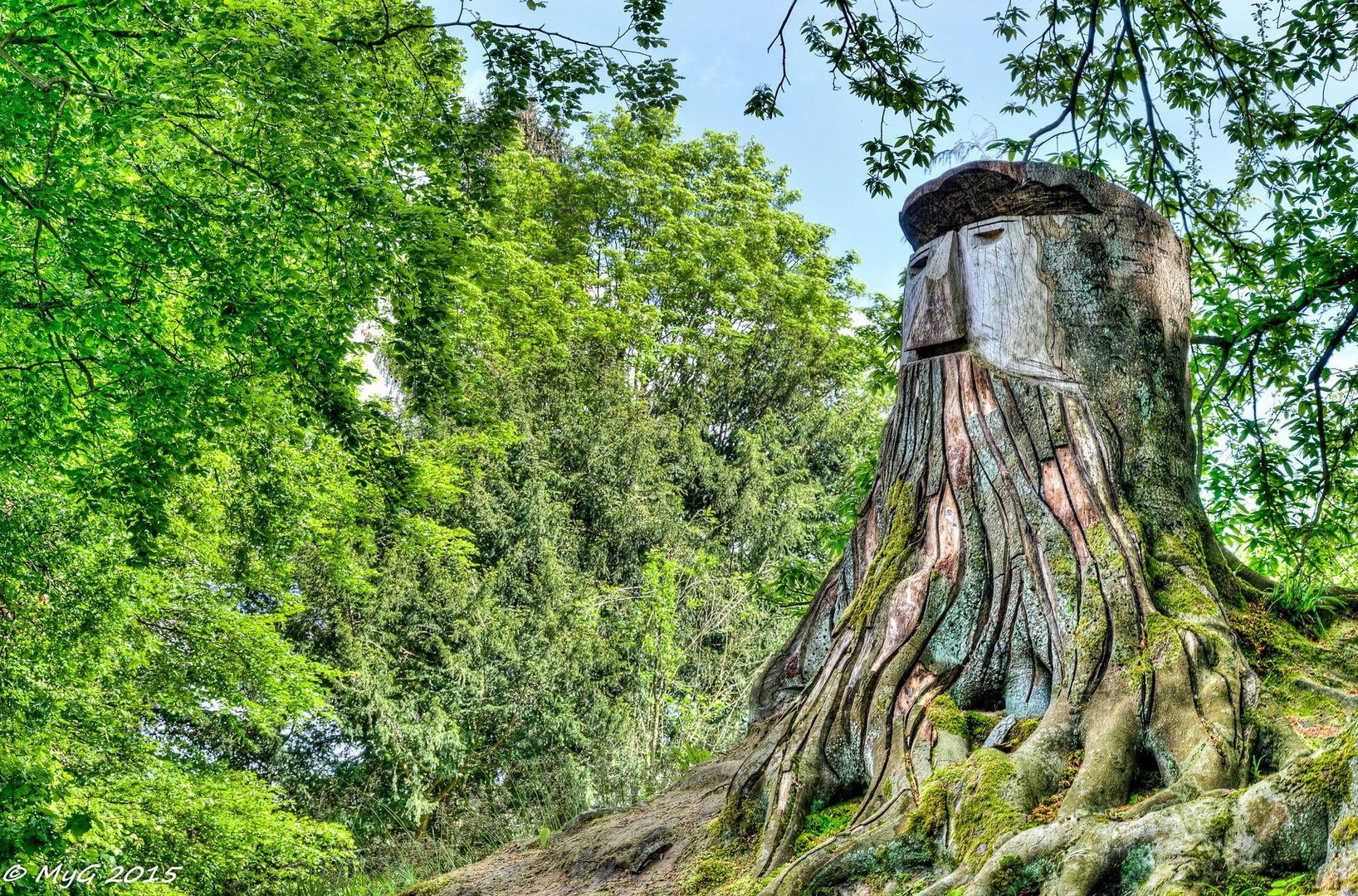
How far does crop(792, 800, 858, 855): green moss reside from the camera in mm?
3426

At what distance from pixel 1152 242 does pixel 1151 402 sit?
0.90m

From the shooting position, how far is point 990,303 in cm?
463

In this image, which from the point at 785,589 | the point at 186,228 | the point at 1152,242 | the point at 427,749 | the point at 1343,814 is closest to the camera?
the point at 1343,814

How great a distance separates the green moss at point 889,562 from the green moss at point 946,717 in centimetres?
51

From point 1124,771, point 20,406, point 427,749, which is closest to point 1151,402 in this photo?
point 1124,771

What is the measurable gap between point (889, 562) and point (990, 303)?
1.44 meters

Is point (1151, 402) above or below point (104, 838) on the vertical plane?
above

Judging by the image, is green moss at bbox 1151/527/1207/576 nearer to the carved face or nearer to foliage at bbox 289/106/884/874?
the carved face

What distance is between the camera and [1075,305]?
4.55 meters

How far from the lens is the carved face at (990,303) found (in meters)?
4.47

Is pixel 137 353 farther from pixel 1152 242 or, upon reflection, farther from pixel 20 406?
pixel 1152 242

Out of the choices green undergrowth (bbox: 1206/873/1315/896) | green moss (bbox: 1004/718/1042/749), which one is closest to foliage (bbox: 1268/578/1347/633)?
green moss (bbox: 1004/718/1042/749)

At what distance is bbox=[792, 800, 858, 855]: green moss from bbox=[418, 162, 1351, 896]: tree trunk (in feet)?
0.07

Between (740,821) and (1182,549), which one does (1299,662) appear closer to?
(1182,549)
